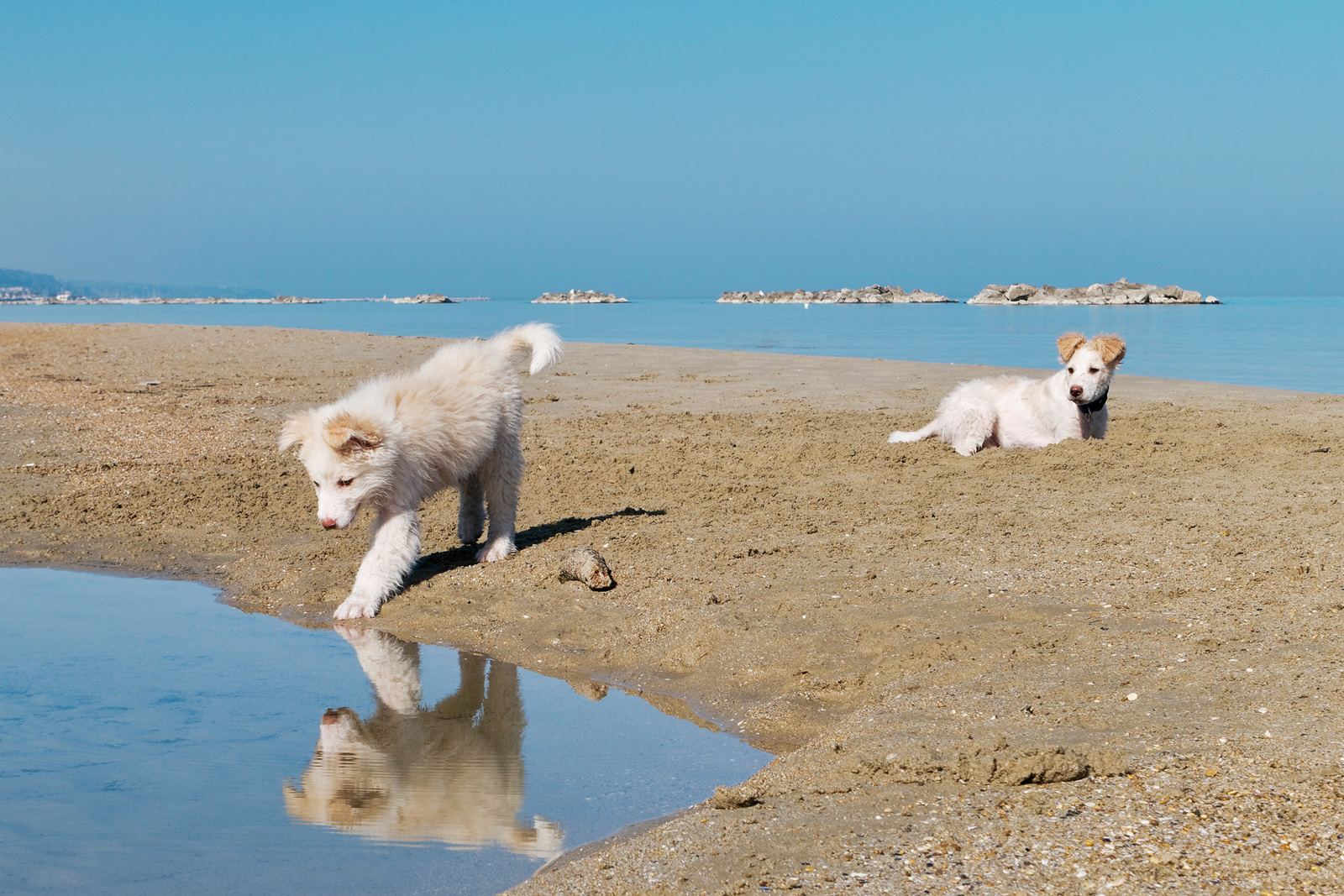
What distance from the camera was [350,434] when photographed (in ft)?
20.0

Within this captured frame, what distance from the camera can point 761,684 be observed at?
5.09m

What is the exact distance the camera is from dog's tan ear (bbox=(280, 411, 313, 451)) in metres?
6.34

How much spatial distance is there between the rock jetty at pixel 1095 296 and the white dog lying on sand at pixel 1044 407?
93670 millimetres

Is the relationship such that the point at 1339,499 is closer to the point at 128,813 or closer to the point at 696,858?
the point at 696,858

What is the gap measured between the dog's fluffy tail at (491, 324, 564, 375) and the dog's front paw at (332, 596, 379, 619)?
78.1 inches


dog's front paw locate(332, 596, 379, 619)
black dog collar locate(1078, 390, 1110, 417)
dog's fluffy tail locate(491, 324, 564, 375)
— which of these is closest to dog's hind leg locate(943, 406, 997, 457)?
black dog collar locate(1078, 390, 1110, 417)

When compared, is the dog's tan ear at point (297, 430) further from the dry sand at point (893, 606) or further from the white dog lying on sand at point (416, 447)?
the dry sand at point (893, 606)

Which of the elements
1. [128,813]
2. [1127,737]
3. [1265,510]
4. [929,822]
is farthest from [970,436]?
[128,813]

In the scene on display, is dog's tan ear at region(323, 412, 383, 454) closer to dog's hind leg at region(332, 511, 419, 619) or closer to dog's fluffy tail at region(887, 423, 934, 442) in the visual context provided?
dog's hind leg at region(332, 511, 419, 619)

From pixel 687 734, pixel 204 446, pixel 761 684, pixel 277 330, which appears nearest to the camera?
pixel 687 734

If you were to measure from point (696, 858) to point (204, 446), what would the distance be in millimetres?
9996

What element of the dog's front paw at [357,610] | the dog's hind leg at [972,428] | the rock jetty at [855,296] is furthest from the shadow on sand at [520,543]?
the rock jetty at [855,296]

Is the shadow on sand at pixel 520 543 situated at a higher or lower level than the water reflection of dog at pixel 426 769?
higher

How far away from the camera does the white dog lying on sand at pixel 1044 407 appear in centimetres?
992
